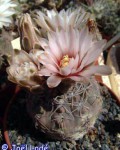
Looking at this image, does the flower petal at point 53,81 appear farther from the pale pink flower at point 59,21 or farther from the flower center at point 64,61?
the pale pink flower at point 59,21

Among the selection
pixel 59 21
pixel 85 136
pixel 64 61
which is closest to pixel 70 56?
pixel 64 61

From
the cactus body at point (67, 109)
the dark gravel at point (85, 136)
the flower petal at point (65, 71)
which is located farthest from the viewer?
the dark gravel at point (85, 136)

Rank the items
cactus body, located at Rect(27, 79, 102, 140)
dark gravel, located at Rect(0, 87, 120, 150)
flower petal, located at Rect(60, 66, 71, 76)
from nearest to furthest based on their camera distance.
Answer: flower petal, located at Rect(60, 66, 71, 76), cactus body, located at Rect(27, 79, 102, 140), dark gravel, located at Rect(0, 87, 120, 150)

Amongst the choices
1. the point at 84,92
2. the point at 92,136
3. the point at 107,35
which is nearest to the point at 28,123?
the point at 92,136

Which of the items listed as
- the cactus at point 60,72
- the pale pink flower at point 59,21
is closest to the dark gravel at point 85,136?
the cactus at point 60,72

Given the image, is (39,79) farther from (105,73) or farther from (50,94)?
(105,73)

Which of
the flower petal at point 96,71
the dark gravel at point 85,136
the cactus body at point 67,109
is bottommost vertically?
the dark gravel at point 85,136

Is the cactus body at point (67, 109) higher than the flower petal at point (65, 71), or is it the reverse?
the flower petal at point (65, 71)

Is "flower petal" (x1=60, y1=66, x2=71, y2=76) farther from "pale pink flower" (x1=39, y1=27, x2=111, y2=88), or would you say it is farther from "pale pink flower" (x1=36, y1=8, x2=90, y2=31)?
"pale pink flower" (x1=36, y1=8, x2=90, y2=31)

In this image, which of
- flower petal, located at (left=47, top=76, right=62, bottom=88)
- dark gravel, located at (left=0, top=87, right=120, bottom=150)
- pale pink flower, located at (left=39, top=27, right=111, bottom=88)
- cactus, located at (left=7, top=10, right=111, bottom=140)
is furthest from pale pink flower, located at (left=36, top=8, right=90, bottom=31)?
dark gravel, located at (left=0, top=87, right=120, bottom=150)
